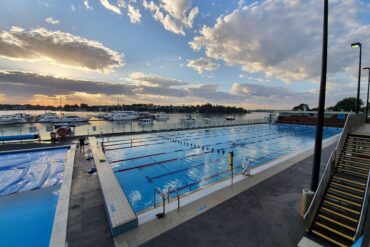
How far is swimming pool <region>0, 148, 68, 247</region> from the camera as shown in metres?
4.94

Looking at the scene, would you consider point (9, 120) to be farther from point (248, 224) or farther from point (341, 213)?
point (341, 213)

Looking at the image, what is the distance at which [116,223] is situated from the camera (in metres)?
3.98

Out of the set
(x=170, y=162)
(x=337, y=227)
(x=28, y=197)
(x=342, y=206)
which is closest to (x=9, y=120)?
(x=28, y=197)

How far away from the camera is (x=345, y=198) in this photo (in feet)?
15.0

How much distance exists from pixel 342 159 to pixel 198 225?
5.73 m

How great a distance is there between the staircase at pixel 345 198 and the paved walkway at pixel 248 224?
1.74 feet

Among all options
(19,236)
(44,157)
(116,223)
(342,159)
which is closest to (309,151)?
(342,159)

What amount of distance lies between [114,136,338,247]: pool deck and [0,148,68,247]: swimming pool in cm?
328

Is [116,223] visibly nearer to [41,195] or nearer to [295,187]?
[41,195]

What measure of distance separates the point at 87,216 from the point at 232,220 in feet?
13.2

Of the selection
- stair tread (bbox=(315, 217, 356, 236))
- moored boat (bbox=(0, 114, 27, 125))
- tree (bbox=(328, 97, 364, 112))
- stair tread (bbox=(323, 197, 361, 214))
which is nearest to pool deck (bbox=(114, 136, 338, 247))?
stair tread (bbox=(315, 217, 356, 236))

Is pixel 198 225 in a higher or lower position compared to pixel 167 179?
higher

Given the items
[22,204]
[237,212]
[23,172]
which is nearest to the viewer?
[237,212]

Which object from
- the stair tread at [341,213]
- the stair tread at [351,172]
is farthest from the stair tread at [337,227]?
the stair tread at [351,172]
